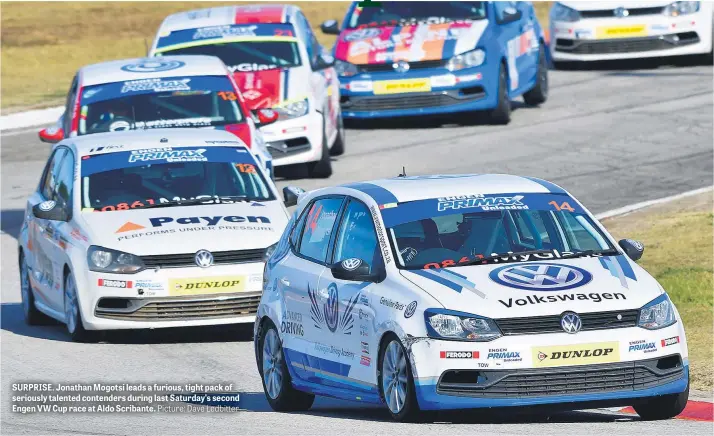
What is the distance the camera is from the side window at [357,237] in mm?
10633

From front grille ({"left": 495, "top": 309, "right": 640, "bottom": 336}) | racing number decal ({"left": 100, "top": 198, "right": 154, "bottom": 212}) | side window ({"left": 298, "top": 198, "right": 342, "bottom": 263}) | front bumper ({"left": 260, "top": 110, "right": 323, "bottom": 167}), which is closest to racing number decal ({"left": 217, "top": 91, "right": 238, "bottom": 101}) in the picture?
front bumper ({"left": 260, "top": 110, "right": 323, "bottom": 167})

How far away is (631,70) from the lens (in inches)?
1136

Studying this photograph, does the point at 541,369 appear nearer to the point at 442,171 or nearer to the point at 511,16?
the point at 442,171

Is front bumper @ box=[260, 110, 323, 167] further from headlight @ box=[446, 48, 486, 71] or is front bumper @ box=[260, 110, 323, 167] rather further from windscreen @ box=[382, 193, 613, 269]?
windscreen @ box=[382, 193, 613, 269]

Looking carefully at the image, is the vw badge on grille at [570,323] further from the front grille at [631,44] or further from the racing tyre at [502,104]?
the front grille at [631,44]

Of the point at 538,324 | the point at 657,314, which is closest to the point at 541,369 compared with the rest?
the point at 538,324

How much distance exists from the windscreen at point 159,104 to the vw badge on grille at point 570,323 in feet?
31.2

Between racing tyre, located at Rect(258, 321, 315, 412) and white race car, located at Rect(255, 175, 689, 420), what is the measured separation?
1 cm

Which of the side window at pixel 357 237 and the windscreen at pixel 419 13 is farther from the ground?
the side window at pixel 357 237

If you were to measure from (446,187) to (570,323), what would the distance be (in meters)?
1.71

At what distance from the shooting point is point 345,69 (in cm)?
2356

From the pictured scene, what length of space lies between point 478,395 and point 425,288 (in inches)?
26.3

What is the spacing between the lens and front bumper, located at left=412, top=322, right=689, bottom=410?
952 cm

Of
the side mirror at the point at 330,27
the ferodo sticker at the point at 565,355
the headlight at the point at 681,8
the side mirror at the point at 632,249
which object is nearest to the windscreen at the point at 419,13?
the side mirror at the point at 330,27
